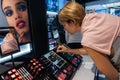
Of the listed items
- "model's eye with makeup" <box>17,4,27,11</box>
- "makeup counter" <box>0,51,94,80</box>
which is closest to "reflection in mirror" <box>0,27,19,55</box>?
"makeup counter" <box>0,51,94,80</box>

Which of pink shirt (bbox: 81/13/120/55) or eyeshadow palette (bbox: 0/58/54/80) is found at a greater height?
pink shirt (bbox: 81/13/120/55)

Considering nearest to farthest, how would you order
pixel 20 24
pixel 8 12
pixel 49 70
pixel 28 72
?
1. pixel 28 72
2. pixel 49 70
3. pixel 8 12
4. pixel 20 24

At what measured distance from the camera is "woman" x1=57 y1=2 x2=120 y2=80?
1.03 meters

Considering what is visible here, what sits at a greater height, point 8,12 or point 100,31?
point 8,12

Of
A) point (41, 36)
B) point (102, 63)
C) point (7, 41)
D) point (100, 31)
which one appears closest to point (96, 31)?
point (100, 31)

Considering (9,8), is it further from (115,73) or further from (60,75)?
(115,73)

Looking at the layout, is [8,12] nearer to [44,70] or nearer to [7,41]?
[7,41]

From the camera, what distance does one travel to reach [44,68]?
1.09 meters

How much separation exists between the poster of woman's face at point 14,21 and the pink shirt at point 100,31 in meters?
0.46

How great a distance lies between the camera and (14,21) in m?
1.31

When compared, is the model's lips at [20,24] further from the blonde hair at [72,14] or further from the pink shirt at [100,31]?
the pink shirt at [100,31]

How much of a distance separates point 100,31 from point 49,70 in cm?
38

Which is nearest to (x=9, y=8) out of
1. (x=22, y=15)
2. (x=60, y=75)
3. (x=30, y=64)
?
(x=22, y=15)

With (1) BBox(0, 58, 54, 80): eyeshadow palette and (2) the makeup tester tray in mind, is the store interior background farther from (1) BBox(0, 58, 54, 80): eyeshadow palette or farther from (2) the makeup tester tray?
(1) BBox(0, 58, 54, 80): eyeshadow palette
